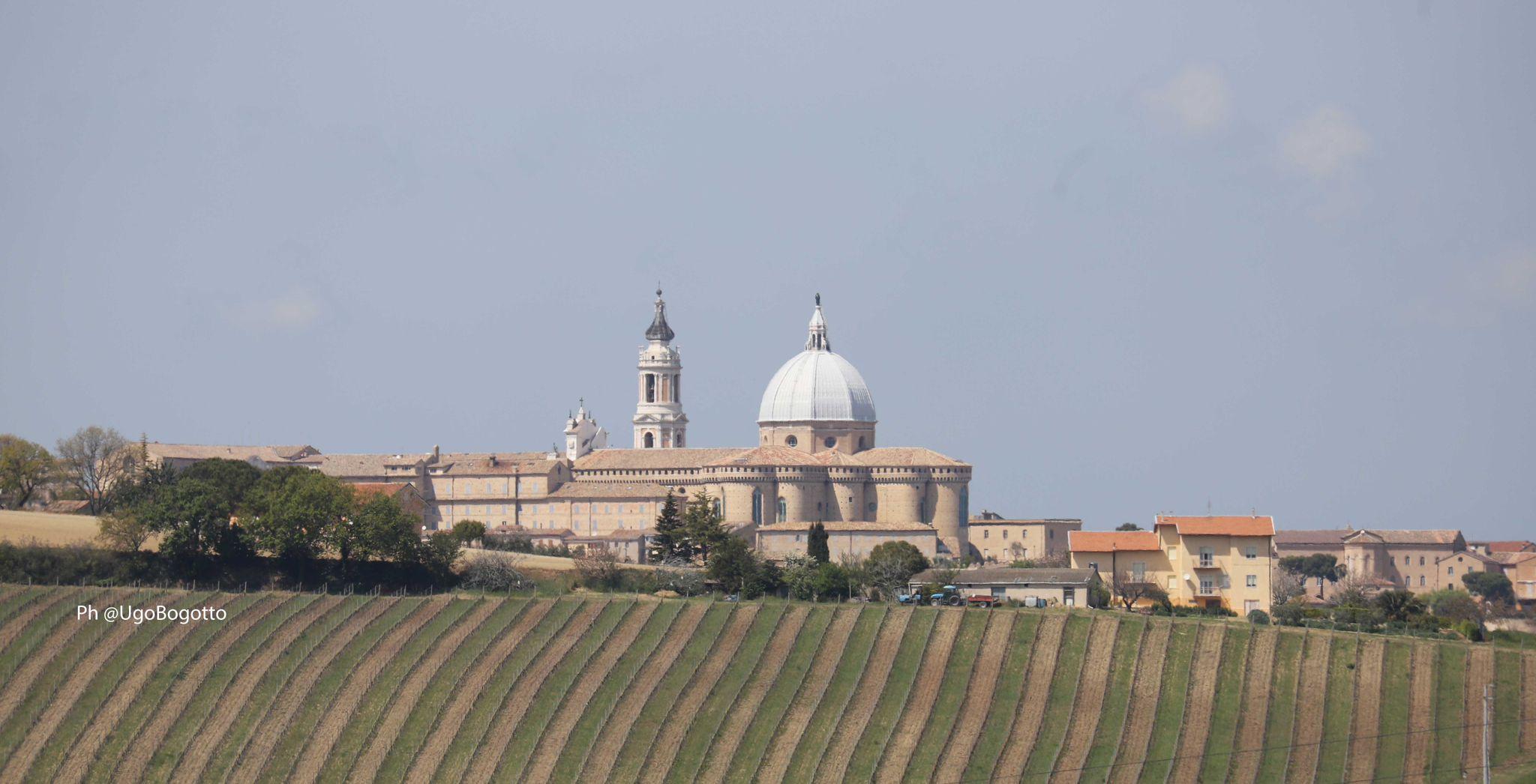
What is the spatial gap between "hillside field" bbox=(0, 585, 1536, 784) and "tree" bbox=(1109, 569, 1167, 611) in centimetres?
1196

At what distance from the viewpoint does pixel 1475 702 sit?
2461 inches

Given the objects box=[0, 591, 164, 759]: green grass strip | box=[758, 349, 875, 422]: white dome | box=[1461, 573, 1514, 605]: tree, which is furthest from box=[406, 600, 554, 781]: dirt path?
box=[1461, 573, 1514, 605]: tree

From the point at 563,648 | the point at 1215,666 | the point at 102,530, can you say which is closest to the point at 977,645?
the point at 1215,666

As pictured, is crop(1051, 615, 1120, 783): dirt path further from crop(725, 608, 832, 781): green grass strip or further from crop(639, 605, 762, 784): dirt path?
crop(639, 605, 762, 784): dirt path

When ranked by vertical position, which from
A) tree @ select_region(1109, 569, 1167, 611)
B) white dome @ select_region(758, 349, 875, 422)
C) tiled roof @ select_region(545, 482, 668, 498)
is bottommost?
tree @ select_region(1109, 569, 1167, 611)

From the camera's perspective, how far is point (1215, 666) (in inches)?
2596

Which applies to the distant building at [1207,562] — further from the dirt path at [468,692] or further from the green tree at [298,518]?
the green tree at [298,518]

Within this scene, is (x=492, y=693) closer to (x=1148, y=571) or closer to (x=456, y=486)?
(x=1148, y=571)

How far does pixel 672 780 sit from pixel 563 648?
1087 cm

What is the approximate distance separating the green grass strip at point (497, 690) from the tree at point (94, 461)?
173ft

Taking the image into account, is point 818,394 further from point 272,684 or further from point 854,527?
point 272,684

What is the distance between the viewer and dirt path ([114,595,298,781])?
200ft

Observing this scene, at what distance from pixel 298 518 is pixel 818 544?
31627 millimetres

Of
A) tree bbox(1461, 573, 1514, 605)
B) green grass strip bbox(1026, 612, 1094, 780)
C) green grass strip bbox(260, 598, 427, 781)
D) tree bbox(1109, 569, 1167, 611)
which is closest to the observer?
green grass strip bbox(1026, 612, 1094, 780)
